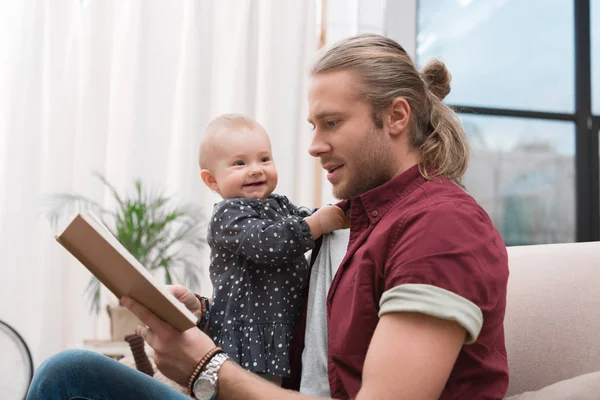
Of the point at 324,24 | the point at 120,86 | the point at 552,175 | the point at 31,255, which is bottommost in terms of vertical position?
the point at 31,255

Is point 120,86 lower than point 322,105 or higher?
higher

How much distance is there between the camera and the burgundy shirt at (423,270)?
1.02m

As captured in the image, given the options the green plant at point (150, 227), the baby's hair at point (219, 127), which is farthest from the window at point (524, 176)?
the baby's hair at point (219, 127)

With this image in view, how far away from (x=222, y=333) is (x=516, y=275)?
0.65 meters

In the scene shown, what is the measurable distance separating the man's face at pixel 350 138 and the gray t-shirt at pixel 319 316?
15cm

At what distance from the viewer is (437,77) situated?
146 centimetres

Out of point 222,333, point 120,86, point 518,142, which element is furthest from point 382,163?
point 518,142

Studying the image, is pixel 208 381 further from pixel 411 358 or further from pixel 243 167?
→ pixel 243 167

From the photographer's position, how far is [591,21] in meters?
4.35

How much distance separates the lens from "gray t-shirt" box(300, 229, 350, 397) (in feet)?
4.32

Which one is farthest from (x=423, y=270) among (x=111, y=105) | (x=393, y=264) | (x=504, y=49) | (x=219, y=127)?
(x=504, y=49)

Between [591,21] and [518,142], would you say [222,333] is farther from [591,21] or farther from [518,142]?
[591,21]

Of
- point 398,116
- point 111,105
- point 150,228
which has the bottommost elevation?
point 150,228

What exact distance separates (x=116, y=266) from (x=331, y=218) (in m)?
0.54
